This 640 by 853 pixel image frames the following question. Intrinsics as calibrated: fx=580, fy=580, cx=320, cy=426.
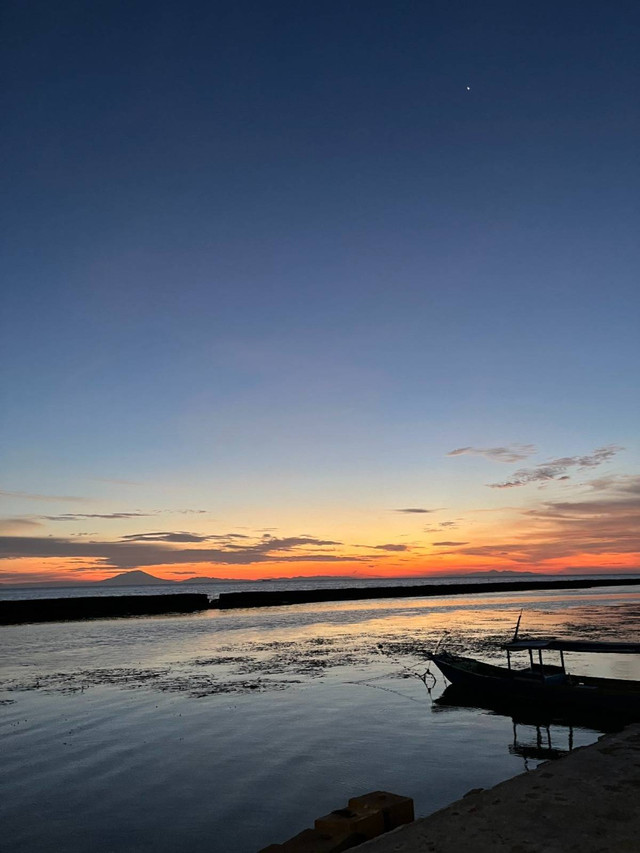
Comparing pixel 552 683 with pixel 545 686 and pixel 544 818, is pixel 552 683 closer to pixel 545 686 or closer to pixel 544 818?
pixel 545 686

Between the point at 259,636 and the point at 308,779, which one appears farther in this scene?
the point at 259,636

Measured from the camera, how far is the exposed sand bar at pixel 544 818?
28.3 feet

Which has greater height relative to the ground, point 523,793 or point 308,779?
point 523,793

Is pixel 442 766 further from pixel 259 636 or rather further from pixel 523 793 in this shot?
pixel 259 636

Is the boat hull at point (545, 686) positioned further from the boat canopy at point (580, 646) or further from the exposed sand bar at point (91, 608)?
the exposed sand bar at point (91, 608)

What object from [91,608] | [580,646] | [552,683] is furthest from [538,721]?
[91,608]

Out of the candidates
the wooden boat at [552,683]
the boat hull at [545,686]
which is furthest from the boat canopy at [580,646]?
the boat hull at [545,686]

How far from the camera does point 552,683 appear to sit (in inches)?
1085

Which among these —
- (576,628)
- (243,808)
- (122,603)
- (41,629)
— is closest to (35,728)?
(243,808)

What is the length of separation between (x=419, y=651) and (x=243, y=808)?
31.2 meters

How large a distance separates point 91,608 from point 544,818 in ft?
337

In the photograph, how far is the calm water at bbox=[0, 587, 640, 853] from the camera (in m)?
15.6

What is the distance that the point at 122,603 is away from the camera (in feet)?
348

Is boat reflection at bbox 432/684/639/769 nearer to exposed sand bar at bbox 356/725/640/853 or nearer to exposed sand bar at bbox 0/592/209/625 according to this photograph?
exposed sand bar at bbox 356/725/640/853
